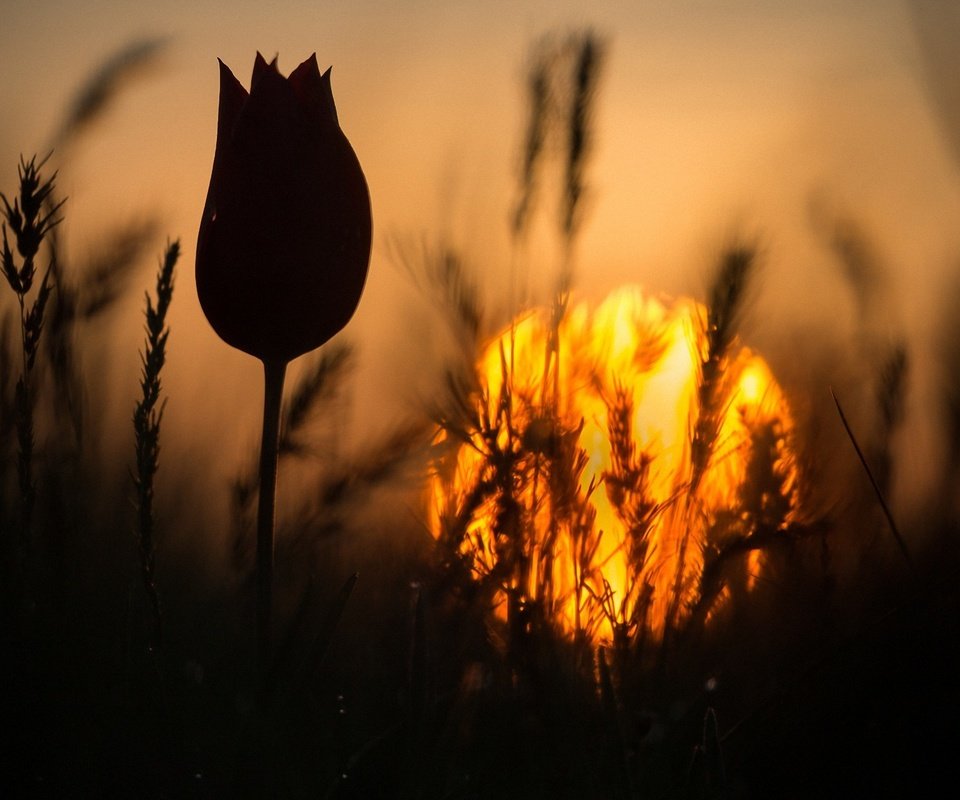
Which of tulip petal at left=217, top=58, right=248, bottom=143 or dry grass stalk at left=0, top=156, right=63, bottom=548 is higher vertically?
tulip petal at left=217, top=58, right=248, bottom=143

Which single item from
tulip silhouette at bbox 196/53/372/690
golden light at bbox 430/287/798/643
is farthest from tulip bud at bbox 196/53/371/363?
golden light at bbox 430/287/798/643

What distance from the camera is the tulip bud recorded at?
45cm

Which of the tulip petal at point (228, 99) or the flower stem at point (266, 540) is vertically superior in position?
the tulip petal at point (228, 99)

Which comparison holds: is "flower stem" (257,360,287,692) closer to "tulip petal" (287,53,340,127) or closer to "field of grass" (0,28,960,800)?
"field of grass" (0,28,960,800)

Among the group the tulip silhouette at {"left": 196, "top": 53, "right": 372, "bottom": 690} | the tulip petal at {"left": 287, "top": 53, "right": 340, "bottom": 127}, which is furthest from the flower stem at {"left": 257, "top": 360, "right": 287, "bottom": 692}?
the tulip petal at {"left": 287, "top": 53, "right": 340, "bottom": 127}

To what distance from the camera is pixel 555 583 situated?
54 centimetres

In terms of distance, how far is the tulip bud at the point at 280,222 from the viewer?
0.45m

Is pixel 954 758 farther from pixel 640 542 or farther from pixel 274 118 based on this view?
pixel 274 118

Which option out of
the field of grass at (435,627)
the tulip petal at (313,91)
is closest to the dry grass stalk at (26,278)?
the field of grass at (435,627)

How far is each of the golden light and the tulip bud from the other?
0.11 meters

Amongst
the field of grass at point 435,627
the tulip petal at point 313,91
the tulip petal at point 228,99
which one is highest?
the tulip petal at point 228,99

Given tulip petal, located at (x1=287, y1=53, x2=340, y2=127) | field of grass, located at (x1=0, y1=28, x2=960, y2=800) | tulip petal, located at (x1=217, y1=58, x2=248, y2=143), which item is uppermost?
tulip petal, located at (x1=217, y1=58, x2=248, y2=143)

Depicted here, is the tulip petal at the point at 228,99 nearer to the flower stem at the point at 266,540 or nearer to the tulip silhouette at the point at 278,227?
the tulip silhouette at the point at 278,227

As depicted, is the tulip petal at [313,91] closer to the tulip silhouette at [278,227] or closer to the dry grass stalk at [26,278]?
the tulip silhouette at [278,227]
